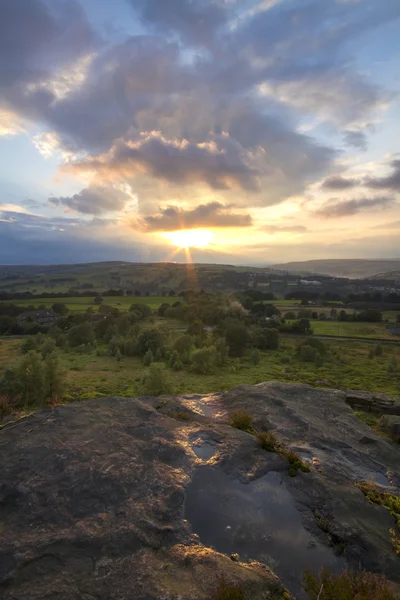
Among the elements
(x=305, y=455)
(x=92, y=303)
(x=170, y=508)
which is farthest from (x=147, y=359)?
(x=92, y=303)

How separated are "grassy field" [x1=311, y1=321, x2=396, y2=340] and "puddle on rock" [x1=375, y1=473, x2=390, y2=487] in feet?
157

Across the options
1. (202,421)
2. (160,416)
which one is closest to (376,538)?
(202,421)

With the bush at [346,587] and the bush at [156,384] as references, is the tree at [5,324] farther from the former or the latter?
the bush at [346,587]

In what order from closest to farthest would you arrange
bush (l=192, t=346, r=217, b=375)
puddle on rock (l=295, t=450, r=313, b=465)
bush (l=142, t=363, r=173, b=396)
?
1. puddle on rock (l=295, t=450, r=313, b=465)
2. bush (l=142, t=363, r=173, b=396)
3. bush (l=192, t=346, r=217, b=375)

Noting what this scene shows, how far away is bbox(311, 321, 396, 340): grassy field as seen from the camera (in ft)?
183

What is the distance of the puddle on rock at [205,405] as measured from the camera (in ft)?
48.9

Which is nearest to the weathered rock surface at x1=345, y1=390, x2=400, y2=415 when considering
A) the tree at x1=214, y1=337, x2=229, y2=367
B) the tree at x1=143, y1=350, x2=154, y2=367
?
the tree at x1=214, y1=337, x2=229, y2=367

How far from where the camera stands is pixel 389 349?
45.4 meters

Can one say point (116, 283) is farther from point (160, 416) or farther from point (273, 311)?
point (160, 416)

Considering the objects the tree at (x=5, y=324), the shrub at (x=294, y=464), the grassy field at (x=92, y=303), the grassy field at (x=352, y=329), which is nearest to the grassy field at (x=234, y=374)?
the grassy field at (x=352, y=329)

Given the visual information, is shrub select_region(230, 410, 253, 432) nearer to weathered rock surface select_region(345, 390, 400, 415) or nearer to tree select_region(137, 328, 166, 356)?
weathered rock surface select_region(345, 390, 400, 415)

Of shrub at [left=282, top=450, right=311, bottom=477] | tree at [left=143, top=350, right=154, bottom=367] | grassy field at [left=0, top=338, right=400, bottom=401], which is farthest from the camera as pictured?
tree at [left=143, top=350, right=154, bottom=367]

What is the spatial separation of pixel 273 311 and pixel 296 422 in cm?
5941

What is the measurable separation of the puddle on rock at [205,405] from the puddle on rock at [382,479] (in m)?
6.31
